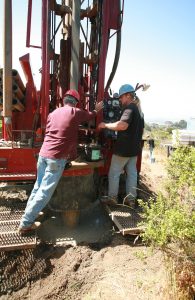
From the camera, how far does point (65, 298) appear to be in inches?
137

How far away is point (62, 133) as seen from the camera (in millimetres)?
4195

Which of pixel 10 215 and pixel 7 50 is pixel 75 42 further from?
pixel 10 215

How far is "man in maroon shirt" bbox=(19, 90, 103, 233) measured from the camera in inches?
160

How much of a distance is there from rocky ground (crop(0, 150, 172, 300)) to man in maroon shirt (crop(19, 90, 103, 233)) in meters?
0.51

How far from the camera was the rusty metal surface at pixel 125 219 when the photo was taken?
13.9ft

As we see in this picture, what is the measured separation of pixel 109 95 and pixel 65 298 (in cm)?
361

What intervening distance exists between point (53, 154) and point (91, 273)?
5.20 feet

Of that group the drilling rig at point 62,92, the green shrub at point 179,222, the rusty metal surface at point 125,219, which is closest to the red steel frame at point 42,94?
the drilling rig at point 62,92

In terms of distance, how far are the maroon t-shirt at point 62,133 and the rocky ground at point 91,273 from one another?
1300 mm

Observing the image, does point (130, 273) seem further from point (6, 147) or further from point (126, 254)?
point (6, 147)

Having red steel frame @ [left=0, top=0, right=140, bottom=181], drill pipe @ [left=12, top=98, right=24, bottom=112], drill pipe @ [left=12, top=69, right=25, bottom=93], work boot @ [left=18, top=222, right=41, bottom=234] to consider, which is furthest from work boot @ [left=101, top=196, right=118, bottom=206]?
drill pipe @ [left=12, top=69, right=25, bottom=93]

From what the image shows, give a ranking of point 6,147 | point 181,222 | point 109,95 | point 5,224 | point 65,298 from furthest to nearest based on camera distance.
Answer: point 109,95 → point 6,147 → point 5,224 → point 65,298 → point 181,222

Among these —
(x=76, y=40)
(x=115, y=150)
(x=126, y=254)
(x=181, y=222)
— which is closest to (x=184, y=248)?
(x=181, y=222)

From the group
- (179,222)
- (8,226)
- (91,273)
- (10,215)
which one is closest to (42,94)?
(10,215)
